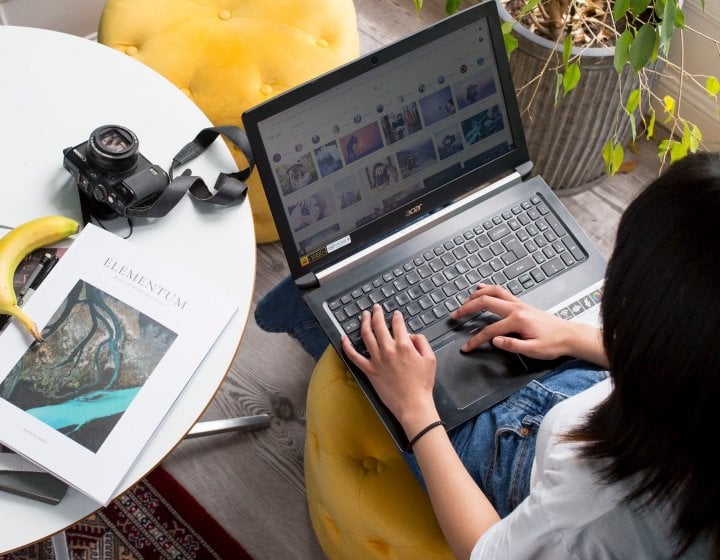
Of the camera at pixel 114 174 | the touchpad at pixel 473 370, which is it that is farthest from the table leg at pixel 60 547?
the touchpad at pixel 473 370

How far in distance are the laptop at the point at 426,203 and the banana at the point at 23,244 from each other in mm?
275

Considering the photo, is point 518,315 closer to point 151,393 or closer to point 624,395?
point 624,395

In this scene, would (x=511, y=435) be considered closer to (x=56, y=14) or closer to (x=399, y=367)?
(x=399, y=367)

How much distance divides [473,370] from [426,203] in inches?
10.2

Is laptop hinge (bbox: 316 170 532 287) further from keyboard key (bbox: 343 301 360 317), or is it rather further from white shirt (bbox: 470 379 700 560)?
white shirt (bbox: 470 379 700 560)

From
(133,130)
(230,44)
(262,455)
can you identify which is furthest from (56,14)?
(262,455)

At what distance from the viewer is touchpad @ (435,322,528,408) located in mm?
1104

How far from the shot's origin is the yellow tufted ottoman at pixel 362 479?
43.3 inches

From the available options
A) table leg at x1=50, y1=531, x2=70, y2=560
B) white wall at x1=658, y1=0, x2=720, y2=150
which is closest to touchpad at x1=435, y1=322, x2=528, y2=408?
table leg at x1=50, y1=531, x2=70, y2=560

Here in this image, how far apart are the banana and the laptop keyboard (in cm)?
38

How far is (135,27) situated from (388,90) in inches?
26.1

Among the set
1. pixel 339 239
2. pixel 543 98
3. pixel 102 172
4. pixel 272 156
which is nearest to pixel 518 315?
pixel 339 239

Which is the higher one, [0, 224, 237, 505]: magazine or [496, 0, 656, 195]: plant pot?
[0, 224, 237, 505]: magazine

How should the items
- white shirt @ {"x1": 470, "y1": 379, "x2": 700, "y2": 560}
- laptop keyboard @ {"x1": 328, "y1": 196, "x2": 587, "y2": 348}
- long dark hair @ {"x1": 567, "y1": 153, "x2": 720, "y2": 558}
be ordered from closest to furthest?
long dark hair @ {"x1": 567, "y1": 153, "x2": 720, "y2": 558}
white shirt @ {"x1": 470, "y1": 379, "x2": 700, "y2": 560}
laptop keyboard @ {"x1": 328, "y1": 196, "x2": 587, "y2": 348}
